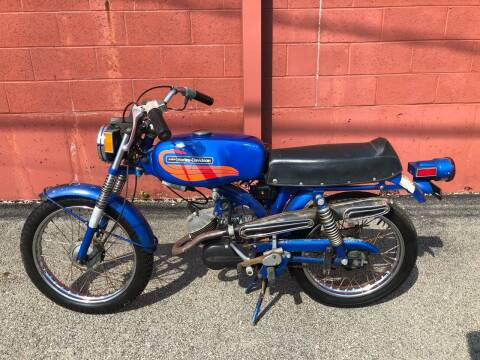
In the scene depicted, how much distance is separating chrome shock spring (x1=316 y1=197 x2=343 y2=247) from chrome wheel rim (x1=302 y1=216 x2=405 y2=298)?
137 mm

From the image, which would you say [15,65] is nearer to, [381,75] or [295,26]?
[295,26]

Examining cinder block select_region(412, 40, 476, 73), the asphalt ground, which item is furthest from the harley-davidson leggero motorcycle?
cinder block select_region(412, 40, 476, 73)

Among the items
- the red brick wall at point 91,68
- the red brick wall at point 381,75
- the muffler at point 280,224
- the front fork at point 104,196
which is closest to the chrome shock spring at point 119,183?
the front fork at point 104,196

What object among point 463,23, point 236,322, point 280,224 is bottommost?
point 236,322

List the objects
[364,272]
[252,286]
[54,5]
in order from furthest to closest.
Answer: [54,5] → [364,272] → [252,286]

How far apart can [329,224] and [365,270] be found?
0.64 meters

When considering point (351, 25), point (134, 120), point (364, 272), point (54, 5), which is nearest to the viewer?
point (134, 120)

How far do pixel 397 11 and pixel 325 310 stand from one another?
98.0 inches

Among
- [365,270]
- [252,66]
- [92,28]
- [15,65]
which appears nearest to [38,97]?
[15,65]

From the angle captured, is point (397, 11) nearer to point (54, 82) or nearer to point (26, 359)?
point (54, 82)

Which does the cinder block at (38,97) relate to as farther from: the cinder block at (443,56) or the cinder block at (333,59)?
the cinder block at (443,56)

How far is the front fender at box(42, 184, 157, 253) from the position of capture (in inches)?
93.9

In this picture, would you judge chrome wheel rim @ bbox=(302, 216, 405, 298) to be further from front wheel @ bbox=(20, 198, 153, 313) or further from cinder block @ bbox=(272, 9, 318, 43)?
cinder block @ bbox=(272, 9, 318, 43)

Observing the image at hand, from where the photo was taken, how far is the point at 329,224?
7.66 feet
